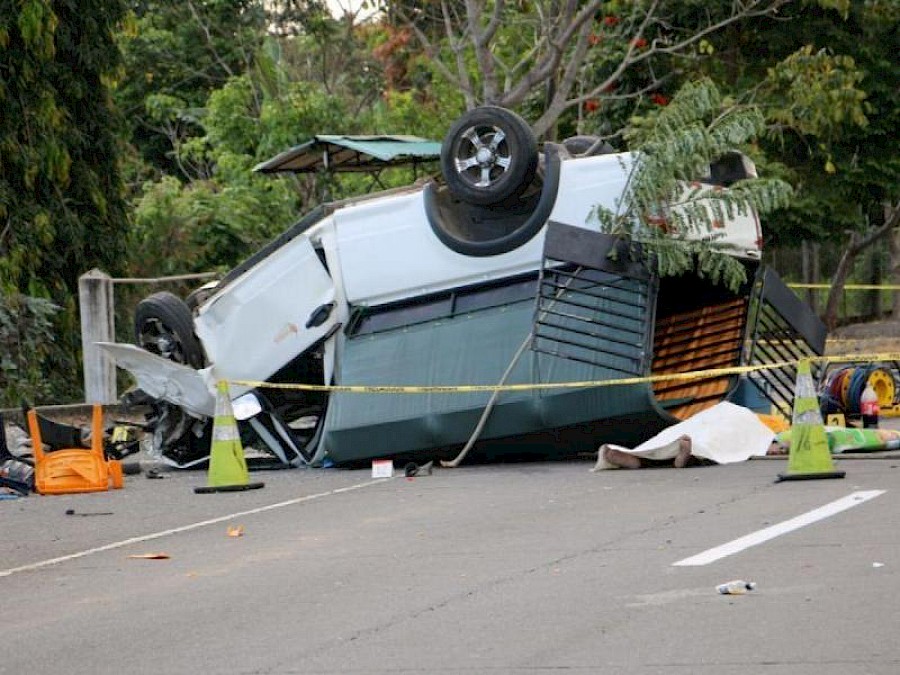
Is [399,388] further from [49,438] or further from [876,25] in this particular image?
[876,25]

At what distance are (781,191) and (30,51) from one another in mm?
11495

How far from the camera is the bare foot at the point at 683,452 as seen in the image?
14539 millimetres

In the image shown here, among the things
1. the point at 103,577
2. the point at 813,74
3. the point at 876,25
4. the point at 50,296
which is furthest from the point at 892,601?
the point at 876,25

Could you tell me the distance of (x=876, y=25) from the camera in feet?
98.1

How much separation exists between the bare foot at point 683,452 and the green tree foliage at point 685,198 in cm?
153

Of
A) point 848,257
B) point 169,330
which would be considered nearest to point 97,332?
point 169,330

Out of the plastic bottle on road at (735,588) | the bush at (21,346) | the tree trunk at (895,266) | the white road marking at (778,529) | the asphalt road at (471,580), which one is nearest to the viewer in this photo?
the asphalt road at (471,580)

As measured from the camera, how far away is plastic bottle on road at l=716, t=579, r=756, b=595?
8109 mm

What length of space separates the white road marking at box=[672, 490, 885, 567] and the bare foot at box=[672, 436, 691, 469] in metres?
2.81

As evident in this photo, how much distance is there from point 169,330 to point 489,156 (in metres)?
3.65

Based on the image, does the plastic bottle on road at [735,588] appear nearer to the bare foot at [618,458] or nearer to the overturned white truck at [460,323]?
the bare foot at [618,458]

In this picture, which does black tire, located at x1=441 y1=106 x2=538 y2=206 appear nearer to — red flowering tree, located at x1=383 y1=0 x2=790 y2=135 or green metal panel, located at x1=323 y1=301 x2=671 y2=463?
green metal panel, located at x1=323 y1=301 x2=671 y2=463

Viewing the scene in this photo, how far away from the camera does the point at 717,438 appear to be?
48.7ft

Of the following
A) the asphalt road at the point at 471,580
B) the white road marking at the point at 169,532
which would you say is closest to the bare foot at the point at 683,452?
the asphalt road at the point at 471,580
